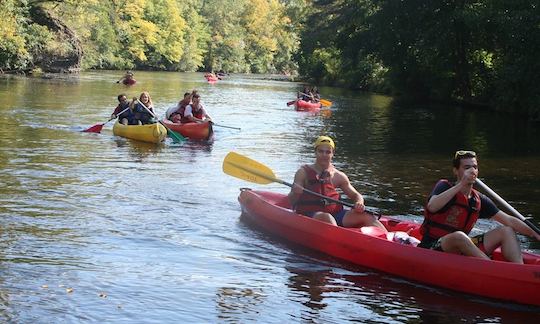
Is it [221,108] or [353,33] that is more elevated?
[353,33]

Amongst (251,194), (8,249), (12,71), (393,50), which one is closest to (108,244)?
(8,249)

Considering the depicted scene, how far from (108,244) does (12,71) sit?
41.8m

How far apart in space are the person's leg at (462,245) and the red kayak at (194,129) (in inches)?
436

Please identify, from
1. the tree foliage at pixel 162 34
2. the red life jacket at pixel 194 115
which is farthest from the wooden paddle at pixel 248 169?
the tree foliage at pixel 162 34

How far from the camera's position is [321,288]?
7281 mm

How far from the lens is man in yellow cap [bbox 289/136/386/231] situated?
8.45 meters

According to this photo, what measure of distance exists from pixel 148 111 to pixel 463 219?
11.6 m

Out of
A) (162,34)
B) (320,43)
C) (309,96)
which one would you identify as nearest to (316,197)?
(309,96)

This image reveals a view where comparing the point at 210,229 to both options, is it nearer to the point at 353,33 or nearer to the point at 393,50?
the point at 393,50

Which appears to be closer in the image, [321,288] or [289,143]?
[321,288]

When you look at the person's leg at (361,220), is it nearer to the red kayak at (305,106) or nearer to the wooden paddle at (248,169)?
the wooden paddle at (248,169)

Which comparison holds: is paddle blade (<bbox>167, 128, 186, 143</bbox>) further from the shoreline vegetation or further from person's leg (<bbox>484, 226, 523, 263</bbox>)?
the shoreline vegetation

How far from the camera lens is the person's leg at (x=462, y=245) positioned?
22.9ft

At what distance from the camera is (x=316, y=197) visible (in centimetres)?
871
